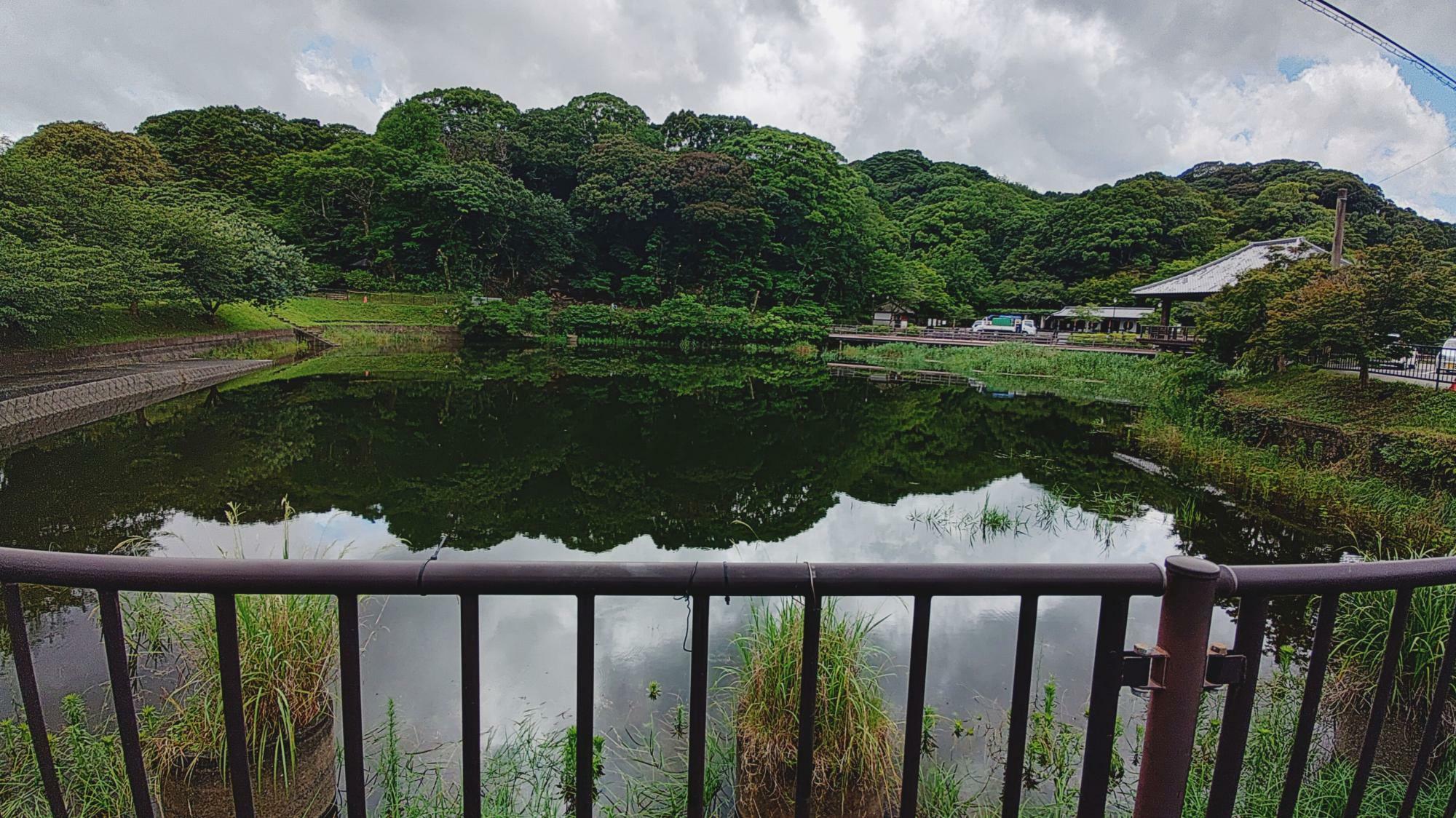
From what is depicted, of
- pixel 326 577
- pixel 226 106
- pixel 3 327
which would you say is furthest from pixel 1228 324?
pixel 226 106

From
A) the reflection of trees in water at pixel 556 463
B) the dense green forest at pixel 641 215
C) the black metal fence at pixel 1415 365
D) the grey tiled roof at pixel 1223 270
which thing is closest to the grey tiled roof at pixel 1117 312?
the dense green forest at pixel 641 215

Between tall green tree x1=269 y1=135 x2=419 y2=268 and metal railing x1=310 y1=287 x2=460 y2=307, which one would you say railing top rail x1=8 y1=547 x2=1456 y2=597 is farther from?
tall green tree x1=269 y1=135 x2=419 y2=268

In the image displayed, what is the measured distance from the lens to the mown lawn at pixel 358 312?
25766 millimetres

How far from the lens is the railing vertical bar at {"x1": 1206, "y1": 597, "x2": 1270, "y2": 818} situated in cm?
114

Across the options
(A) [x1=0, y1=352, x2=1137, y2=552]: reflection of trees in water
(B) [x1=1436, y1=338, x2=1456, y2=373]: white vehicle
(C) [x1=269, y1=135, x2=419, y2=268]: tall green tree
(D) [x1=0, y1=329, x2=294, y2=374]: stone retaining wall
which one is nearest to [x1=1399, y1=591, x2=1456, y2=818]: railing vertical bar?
(A) [x1=0, y1=352, x2=1137, y2=552]: reflection of trees in water

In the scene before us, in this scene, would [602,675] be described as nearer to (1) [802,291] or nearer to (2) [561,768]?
(2) [561,768]

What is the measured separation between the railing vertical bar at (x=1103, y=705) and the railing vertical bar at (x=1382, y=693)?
1.67 feet

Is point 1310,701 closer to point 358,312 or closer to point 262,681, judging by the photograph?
point 262,681

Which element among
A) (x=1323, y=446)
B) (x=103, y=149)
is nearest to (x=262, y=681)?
(x=1323, y=446)

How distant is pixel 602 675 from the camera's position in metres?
3.90

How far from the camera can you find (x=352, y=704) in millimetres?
1144

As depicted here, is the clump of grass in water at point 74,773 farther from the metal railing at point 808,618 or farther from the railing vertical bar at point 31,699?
the metal railing at point 808,618

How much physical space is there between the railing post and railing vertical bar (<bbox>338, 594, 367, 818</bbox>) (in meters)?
1.25

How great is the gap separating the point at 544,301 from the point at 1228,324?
24.9 meters
